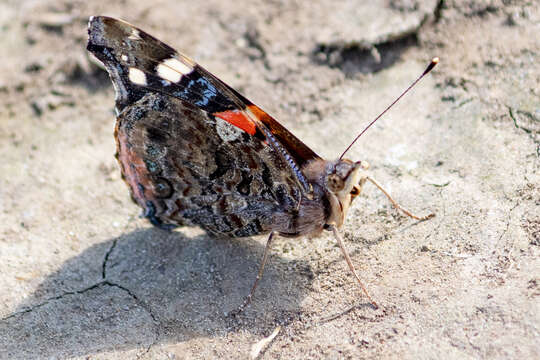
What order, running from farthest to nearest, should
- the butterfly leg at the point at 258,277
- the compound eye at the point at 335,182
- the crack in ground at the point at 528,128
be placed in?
1. the crack in ground at the point at 528,128
2. the butterfly leg at the point at 258,277
3. the compound eye at the point at 335,182

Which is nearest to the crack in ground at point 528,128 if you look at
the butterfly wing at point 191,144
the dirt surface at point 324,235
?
the dirt surface at point 324,235

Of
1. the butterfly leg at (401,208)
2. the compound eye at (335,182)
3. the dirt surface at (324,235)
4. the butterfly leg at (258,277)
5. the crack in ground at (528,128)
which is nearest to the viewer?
the dirt surface at (324,235)

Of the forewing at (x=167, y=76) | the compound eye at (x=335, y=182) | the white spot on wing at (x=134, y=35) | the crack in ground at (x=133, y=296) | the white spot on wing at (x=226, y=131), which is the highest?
the white spot on wing at (x=134, y=35)

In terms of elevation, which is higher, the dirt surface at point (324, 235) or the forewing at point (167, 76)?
the forewing at point (167, 76)

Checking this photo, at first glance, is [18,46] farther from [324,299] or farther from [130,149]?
[324,299]

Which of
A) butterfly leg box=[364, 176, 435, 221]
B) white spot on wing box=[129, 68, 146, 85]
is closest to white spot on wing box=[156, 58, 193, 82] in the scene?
white spot on wing box=[129, 68, 146, 85]

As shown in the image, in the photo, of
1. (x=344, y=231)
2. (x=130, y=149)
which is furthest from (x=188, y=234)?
(x=344, y=231)

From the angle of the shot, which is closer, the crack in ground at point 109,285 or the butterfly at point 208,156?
the butterfly at point 208,156

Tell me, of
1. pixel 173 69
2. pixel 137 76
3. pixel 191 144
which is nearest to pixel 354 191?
pixel 191 144

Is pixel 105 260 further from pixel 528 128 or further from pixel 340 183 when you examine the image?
pixel 528 128

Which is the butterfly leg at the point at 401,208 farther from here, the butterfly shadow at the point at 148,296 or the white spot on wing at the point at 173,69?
the white spot on wing at the point at 173,69
